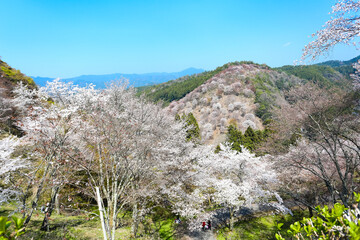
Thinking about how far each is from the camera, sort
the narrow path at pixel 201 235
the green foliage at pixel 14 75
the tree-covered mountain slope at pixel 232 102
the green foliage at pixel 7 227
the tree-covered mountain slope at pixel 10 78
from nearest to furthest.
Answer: the green foliage at pixel 7 227 → the narrow path at pixel 201 235 → the tree-covered mountain slope at pixel 10 78 → the green foliage at pixel 14 75 → the tree-covered mountain slope at pixel 232 102

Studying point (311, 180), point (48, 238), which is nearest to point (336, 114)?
point (311, 180)

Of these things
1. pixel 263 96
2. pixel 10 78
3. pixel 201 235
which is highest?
pixel 10 78

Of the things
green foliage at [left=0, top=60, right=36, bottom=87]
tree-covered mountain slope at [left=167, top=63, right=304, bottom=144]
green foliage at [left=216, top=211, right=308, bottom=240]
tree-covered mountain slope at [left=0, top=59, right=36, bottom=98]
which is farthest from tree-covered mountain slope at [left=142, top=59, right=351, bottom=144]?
tree-covered mountain slope at [left=0, top=59, right=36, bottom=98]

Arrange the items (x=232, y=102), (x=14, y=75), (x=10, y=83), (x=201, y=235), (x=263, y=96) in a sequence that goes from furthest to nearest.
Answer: (x=232, y=102)
(x=263, y=96)
(x=14, y=75)
(x=10, y=83)
(x=201, y=235)

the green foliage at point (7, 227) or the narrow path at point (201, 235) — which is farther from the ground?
the green foliage at point (7, 227)

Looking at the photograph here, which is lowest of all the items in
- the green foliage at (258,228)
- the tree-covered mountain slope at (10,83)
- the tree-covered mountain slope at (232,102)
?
the green foliage at (258,228)

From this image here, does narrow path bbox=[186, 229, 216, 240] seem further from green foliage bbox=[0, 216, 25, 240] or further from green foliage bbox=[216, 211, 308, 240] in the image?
green foliage bbox=[0, 216, 25, 240]

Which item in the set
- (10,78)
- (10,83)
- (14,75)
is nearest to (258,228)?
(10,83)

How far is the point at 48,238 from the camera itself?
858cm

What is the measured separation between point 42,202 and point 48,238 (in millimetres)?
5478

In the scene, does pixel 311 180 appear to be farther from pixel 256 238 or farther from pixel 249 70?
pixel 249 70

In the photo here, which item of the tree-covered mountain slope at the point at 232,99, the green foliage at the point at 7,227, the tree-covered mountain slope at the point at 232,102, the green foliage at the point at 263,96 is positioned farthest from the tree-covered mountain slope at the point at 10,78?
the green foliage at the point at 263,96

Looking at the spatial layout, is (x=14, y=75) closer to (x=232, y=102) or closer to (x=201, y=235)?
(x=201, y=235)

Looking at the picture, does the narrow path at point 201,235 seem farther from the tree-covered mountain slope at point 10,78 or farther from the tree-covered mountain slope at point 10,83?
the tree-covered mountain slope at point 10,78
